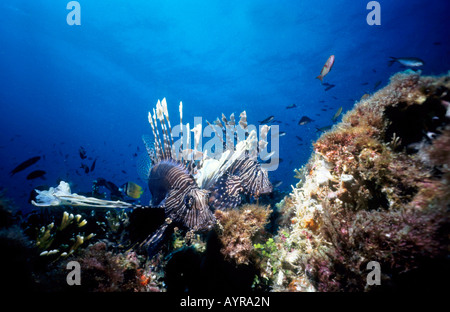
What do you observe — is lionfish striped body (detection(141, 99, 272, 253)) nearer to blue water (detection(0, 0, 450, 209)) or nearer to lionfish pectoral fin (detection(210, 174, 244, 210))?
lionfish pectoral fin (detection(210, 174, 244, 210))

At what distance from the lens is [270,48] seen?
28.0 metres

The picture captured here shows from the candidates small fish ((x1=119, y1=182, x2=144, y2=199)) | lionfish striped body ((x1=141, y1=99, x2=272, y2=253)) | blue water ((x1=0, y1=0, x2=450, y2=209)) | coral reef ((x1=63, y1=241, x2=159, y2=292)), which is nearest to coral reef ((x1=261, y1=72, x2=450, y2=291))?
lionfish striped body ((x1=141, y1=99, x2=272, y2=253))

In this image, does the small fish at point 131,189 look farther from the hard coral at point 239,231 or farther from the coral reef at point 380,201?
the coral reef at point 380,201

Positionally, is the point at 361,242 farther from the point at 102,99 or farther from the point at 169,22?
the point at 102,99

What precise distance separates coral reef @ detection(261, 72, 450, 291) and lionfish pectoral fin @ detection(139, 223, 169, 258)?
5.81 feet

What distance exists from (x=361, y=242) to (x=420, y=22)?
3077 centimetres

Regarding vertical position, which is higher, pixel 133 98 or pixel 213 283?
pixel 133 98

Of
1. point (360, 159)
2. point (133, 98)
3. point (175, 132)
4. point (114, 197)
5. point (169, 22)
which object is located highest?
point (133, 98)

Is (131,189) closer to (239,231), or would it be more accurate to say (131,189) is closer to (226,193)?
(226,193)

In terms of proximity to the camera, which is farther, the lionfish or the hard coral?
the hard coral

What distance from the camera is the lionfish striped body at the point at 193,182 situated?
2.90 m

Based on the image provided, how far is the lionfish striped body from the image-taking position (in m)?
2.90

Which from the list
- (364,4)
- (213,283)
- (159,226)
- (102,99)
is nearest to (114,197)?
(159,226)

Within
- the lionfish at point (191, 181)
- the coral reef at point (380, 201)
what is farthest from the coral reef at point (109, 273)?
the coral reef at point (380, 201)
